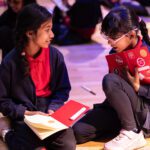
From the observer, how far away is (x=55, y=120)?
1526mm

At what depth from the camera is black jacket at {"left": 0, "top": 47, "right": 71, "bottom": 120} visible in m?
1.59

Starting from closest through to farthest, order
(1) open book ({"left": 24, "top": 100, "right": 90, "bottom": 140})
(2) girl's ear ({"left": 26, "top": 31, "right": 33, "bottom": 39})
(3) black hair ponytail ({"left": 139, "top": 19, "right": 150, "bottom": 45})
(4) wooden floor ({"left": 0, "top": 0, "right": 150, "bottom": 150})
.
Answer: (1) open book ({"left": 24, "top": 100, "right": 90, "bottom": 140}) < (2) girl's ear ({"left": 26, "top": 31, "right": 33, "bottom": 39}) < (3) black hair ponytail ({"left": 139, "top": 19, "right": 150, "bottom": 45}) < (4) wooden floor ({"left": 0, "top": 0, "right": 150, "bottom": 150})

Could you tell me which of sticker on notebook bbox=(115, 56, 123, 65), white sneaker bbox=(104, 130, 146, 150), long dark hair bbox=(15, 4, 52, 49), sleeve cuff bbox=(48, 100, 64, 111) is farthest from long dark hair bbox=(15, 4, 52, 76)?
white sneaker bbox=(104, 130, 146, 150)

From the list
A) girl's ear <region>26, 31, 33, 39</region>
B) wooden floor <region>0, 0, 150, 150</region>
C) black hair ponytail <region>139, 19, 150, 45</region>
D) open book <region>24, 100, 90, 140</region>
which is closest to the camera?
open book <region>24, 100, 90, 140</region>

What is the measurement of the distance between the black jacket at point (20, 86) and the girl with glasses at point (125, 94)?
18 centimetres

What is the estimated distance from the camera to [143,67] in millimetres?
1648

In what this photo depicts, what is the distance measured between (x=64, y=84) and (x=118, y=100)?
0.24 meters

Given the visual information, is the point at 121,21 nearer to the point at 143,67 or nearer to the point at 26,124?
the point at 143,67

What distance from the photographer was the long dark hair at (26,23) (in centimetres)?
155

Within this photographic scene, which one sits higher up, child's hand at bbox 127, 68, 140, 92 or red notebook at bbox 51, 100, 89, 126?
child's hand at bbox 127, 68, 140, 92

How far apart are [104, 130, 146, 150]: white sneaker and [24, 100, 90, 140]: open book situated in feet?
0.64

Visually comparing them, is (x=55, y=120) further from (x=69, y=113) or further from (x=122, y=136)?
(x=122, y=136)

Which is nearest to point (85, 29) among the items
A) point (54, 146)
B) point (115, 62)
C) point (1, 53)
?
point (1, 53)

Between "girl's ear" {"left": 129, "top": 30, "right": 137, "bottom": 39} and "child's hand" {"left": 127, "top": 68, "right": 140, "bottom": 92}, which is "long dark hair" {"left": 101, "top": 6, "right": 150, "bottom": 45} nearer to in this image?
"girl's ear" {"left": 129, "top": 30, "right": 137, "bottom": 39}
